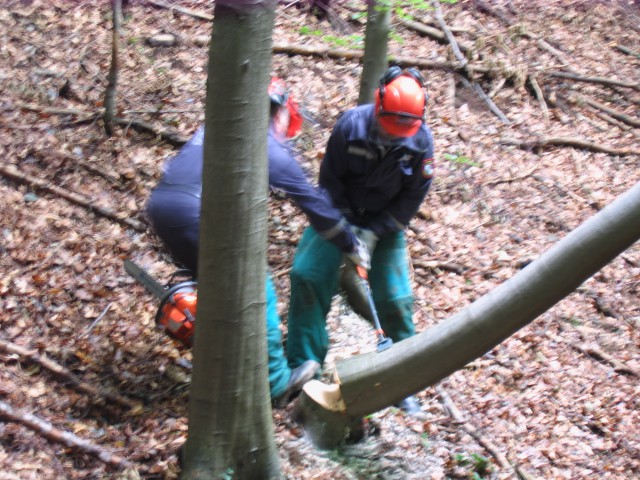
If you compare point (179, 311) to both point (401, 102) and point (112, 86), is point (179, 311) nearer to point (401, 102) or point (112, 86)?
point (401, 102)

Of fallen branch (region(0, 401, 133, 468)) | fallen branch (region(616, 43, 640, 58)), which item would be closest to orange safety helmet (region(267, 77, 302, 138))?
fallen branch (region(0, 401, 133, 468))

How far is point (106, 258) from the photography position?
16.9 ft

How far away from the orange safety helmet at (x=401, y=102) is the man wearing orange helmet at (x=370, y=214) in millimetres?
13

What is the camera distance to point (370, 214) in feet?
15.0

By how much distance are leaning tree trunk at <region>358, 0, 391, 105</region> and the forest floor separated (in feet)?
1.40

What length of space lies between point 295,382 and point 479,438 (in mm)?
1350

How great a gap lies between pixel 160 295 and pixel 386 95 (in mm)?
1958

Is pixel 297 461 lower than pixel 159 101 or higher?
lower

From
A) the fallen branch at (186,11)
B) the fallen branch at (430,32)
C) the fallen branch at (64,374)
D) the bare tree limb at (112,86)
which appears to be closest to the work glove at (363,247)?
the fallen branch at (64,374)

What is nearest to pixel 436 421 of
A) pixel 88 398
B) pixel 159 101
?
pixel 88 398

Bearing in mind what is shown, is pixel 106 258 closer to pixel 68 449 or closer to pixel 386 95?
pixel 68 449

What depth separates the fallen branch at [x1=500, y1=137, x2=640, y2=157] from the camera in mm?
7711

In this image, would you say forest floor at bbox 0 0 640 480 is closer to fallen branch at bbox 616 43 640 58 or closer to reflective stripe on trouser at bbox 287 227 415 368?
fallen branch at bbox 616 43 640 58

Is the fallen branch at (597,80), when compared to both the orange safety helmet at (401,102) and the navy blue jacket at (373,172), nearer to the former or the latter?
the navy blue jacket at (373,172)
